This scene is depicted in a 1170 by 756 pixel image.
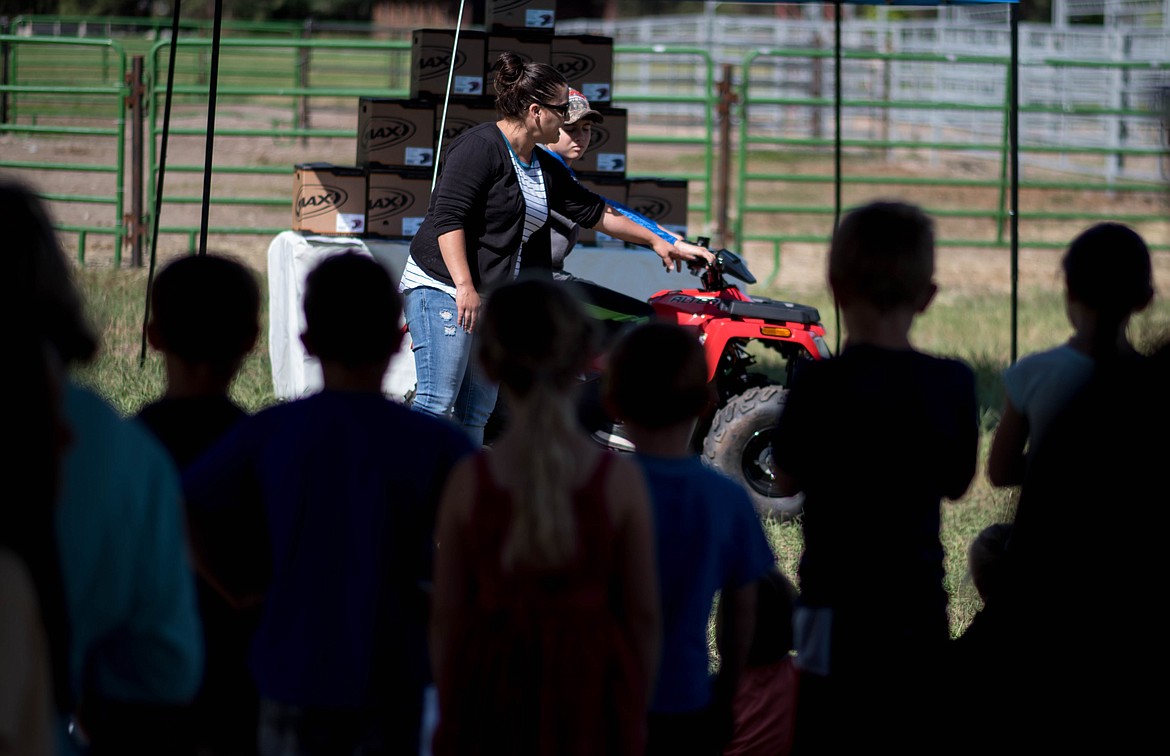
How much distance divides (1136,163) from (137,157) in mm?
14994

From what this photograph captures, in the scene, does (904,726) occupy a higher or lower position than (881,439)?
lower

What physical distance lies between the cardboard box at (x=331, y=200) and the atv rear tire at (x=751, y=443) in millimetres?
2303

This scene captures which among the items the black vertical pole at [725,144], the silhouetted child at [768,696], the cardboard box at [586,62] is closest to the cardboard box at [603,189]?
the cardboard box at [586,62]

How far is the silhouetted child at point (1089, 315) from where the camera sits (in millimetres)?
2447

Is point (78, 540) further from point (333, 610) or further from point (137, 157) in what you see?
point (137, 157)

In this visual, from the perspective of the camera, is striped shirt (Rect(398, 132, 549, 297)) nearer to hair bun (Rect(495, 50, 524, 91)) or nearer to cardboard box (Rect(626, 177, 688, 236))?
hair bun (Rect(495, 50, 524, 91))

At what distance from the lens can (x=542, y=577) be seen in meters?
1.93

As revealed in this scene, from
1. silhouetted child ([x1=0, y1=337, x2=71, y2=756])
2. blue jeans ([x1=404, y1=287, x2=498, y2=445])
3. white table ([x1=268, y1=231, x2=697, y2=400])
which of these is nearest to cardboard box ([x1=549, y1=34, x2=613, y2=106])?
white table ([x1=268, y1=231, x2=697, y2=400])

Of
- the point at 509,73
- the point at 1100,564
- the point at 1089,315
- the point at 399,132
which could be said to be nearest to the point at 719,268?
the point at 509,73

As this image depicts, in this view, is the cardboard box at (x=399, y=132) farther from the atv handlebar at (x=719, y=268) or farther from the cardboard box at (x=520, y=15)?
the atv handlebar at (x=719, y=268)

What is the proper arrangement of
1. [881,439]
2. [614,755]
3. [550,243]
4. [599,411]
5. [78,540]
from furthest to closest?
[599,411] < [550,243] < [881,439] < [614,755] < [78,540]

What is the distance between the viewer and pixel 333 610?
209cm

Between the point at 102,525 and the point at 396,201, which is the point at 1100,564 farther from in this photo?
the point at 396,201

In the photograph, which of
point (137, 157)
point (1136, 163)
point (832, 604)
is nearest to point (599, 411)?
point (832, 604)
